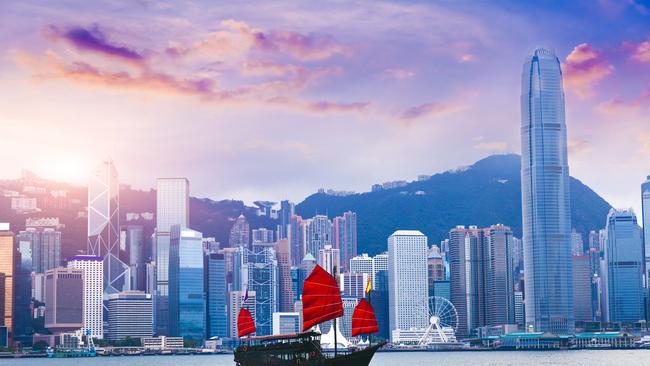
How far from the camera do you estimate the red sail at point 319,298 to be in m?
71.2

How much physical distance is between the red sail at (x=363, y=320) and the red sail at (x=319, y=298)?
3.45 m

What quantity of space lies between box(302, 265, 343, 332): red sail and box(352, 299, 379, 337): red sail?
11.3 feet

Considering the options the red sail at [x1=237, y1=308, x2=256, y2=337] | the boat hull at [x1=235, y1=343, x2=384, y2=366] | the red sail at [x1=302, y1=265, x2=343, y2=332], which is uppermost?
the red sail at [x1=302, y1=265, x2=343, y2=332]

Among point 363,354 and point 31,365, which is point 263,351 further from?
point 31,365

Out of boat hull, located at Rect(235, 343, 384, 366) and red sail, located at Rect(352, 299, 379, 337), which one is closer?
boat hull, located at Rect(235, 343, 384, 366)

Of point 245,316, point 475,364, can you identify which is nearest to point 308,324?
point 245,316

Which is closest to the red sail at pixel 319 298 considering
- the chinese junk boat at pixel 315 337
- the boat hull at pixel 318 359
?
the chinese junk boat at pixel 315 337

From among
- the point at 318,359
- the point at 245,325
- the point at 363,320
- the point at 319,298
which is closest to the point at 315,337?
the point at 319,298

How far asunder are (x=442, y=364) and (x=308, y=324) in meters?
82.9

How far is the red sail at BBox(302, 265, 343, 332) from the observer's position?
7125 centimetres

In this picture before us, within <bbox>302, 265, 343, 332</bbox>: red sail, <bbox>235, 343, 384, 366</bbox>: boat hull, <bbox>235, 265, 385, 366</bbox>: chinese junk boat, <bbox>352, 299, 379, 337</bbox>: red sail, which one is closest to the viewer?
<bbox>235, 343, 384, 366</bbox>: boat hull

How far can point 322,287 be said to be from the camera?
71.4m

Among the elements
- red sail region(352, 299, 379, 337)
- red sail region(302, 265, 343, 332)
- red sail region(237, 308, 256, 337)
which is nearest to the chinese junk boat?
red sail region(302, 265, 343, 332)

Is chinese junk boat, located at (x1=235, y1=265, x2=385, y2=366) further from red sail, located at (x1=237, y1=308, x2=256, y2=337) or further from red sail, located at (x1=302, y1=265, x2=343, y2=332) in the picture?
red sail, located at (x1=237, y1=308, x2=256, y2=337)
